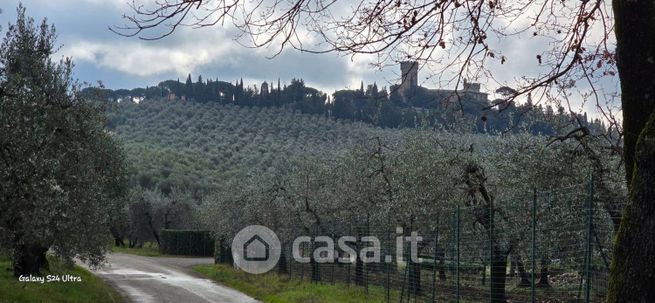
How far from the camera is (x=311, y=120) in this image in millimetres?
111188

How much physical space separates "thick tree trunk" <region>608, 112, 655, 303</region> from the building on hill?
2.88 metres

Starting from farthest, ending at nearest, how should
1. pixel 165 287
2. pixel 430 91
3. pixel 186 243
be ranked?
pixel 186 243, pixel 165 287, pixel 430 91

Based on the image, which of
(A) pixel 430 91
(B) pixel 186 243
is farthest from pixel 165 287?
(B) pixel 186 243

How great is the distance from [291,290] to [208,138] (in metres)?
91.7

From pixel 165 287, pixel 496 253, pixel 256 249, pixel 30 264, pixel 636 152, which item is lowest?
pixel 165 287

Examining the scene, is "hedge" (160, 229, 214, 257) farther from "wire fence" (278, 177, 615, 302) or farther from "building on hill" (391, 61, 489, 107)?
"building on hill" (391, 61, 489, 107)

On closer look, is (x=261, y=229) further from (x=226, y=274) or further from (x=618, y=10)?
(x=618, y=10)

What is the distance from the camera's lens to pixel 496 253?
1405cm

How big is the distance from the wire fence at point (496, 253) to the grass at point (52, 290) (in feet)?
25.8

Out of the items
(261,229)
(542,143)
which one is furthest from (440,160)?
(261,229)

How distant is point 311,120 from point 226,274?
263 feet

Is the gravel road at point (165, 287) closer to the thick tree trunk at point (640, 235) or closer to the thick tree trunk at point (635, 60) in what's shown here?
the thick tree trunk at point (635, 60)

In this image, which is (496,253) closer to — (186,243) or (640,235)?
(640,235)

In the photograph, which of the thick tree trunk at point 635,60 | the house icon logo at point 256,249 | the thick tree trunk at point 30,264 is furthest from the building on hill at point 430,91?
the house icon logo at point 256,249
